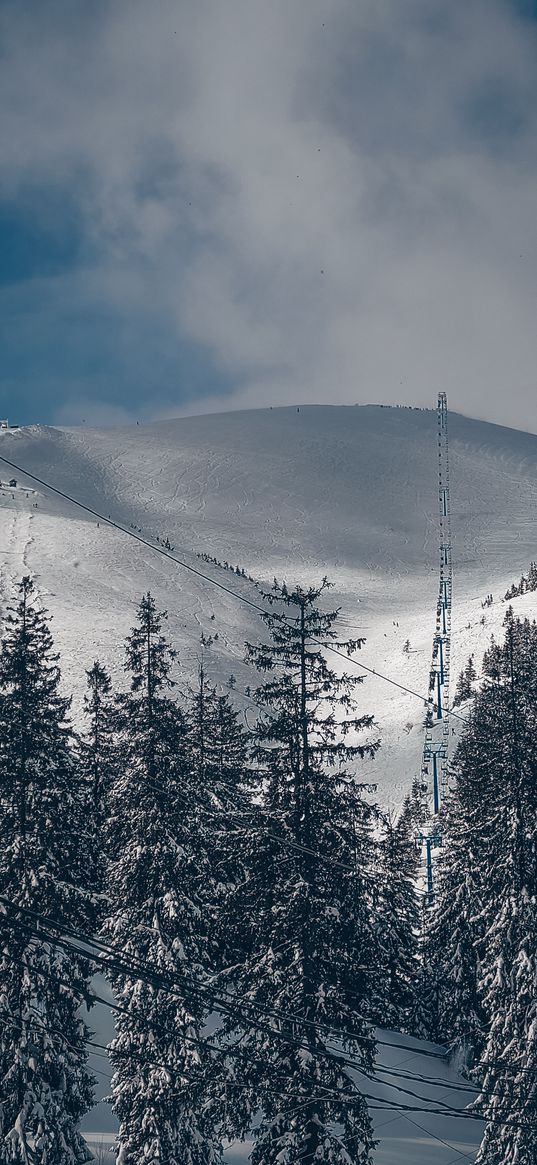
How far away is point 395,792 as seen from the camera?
Answer: 83.3 metres

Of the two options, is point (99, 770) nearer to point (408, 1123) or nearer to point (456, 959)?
point (456, 959)

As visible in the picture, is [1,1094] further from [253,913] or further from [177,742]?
[177,742]

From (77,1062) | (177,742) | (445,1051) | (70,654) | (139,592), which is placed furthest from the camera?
(139,592)

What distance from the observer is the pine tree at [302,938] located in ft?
65.7

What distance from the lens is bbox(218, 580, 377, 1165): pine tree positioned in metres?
20.0

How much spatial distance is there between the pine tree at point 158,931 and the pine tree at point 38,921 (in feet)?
3.49

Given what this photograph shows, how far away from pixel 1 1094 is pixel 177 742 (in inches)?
328

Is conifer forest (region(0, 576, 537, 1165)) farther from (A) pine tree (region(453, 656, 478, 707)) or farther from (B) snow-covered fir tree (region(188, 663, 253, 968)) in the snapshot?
(A) pine tree (region(453, 656, 478, 707))

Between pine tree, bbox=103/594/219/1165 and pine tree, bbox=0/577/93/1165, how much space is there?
3.49ft

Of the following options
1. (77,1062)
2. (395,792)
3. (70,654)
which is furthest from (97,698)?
(70,654)

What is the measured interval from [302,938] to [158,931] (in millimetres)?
3948

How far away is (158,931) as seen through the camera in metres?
23.1

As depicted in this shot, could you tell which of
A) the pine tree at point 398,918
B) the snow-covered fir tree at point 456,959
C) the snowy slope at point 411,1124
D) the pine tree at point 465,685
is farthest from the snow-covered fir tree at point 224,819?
the pine tree at point 465,685

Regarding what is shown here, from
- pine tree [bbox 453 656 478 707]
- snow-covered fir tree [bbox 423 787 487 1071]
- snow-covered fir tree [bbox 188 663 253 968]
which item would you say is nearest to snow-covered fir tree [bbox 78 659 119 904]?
snow-covered fir tree [bbox 188 663 253 968]
